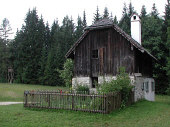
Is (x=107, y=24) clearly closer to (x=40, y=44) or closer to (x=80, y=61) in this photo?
(x=80, y=61)

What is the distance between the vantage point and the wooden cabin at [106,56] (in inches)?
725

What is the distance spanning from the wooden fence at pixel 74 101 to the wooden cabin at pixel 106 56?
5207mm

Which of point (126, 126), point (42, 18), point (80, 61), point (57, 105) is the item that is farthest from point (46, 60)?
point (126, 126)

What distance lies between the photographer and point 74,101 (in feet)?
42.5

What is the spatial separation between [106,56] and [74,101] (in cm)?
780

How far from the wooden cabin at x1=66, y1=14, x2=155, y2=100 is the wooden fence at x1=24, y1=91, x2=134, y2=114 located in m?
5.21

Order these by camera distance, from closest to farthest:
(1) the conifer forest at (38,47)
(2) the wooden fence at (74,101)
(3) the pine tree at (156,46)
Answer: (2) the wooden fence at (74,101) → (3) the pine tree at (156,46) → (1) the conifer forest at (38,47)

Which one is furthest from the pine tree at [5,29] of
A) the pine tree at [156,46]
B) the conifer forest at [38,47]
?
the pine tree at [156,46]

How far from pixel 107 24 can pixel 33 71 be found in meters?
37.6

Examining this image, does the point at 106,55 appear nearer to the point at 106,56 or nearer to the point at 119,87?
the point at 106,56

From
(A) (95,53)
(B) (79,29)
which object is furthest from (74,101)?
(B) (79,29)

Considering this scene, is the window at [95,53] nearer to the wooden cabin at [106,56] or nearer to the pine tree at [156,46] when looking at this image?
the wooden cabin at [106,56]

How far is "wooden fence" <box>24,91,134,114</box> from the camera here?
1221 centimetres

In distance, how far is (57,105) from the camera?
13.4 meters
